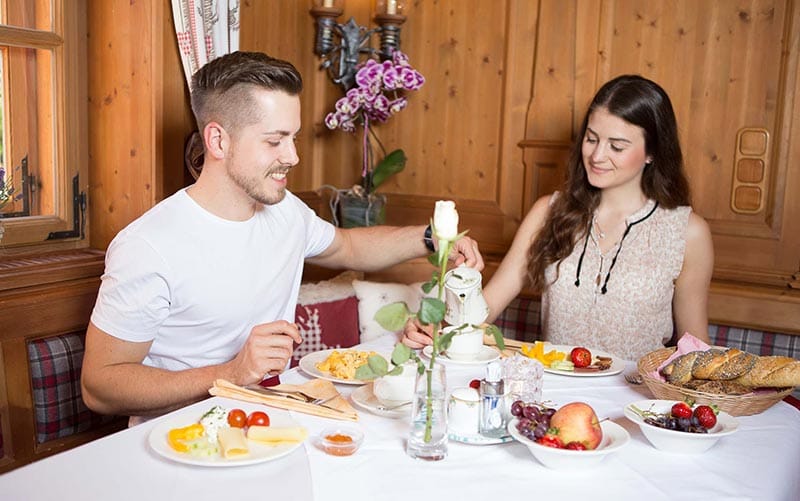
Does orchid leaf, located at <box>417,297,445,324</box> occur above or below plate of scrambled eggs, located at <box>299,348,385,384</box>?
above

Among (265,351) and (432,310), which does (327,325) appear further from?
(432,310)

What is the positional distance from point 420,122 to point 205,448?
2574mm

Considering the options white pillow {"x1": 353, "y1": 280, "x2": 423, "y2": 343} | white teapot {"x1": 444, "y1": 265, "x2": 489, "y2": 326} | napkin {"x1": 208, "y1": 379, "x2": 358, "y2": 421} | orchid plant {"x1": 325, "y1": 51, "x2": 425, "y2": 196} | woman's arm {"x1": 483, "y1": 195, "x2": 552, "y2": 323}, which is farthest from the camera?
orchid plant {"x1": 325, "y1": 51, "x2": 425, "y2": 196}

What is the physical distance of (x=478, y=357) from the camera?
6.80 feet

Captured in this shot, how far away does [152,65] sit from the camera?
267cm

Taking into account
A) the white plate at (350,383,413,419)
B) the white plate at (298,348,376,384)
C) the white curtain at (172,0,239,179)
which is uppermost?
the white curtain at (172,0,239,179)

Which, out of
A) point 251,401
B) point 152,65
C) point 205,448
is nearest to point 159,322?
point 251,401

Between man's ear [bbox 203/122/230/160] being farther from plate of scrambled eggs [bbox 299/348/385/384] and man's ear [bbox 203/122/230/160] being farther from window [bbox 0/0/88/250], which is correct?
window [bbox 0/0/88/250]

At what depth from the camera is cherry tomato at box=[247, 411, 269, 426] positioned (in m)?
1.52

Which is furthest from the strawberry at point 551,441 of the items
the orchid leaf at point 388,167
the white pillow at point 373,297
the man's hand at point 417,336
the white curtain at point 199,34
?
the orchid leaf at point 388,167

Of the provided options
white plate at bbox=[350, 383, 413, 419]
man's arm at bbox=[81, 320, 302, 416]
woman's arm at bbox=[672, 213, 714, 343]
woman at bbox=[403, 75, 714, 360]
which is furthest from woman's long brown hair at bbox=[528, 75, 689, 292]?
man's arm at bbox=[81, 320, 302, 416]

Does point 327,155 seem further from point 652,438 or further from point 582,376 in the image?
point 652,438

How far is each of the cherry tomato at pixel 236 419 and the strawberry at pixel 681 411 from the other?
79 centimetres

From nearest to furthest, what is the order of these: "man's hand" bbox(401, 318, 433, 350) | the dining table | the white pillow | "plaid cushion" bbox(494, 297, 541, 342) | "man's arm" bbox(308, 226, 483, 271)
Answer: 1. the dining table
2. "man's hand" bbox(401, 318, 433, 350)
3. "man's arm" bbox(308, 226, 483, 271)
4. the white pillow
5. "plaid cushion" bbox(494, 297, 541, 342)
